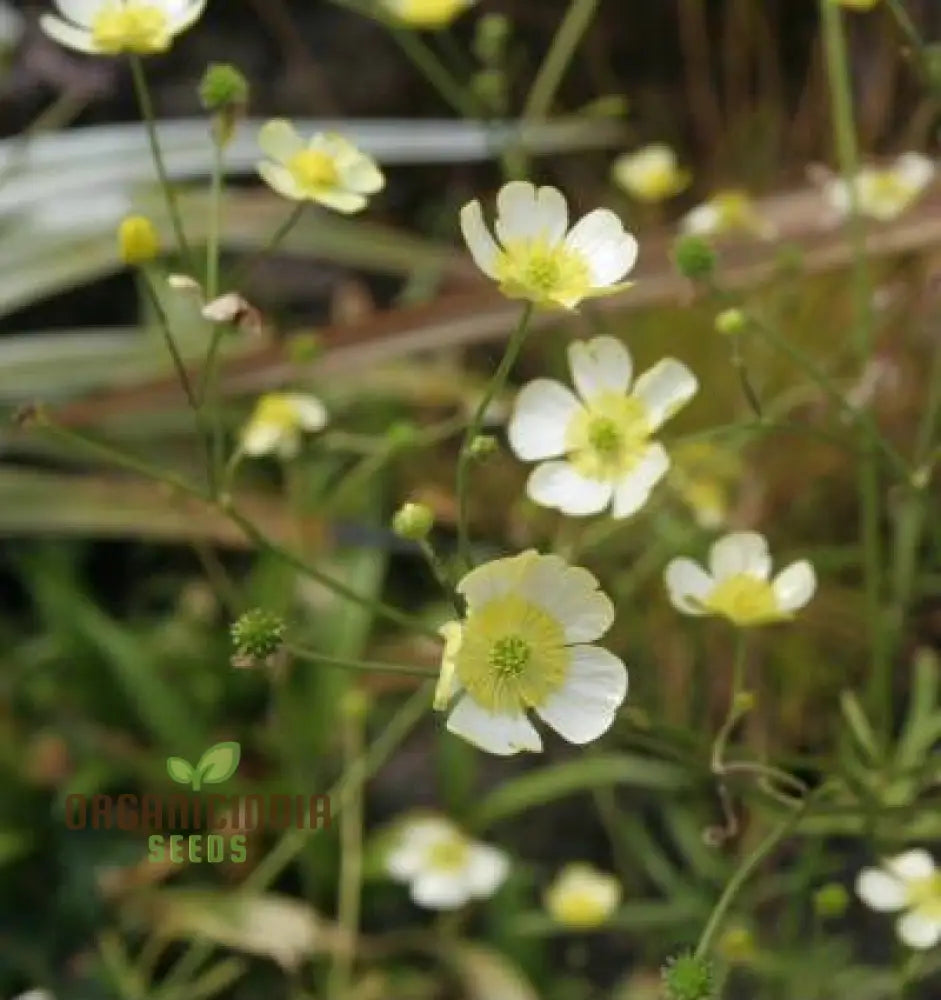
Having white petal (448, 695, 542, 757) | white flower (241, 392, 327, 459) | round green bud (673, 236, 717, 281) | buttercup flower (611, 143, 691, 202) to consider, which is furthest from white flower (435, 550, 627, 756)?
buttercup flower (611, 143, 691, 202)

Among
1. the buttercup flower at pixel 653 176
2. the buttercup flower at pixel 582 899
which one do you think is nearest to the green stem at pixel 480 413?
the buttercup flower at pixel 582 899

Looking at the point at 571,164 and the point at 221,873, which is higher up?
the point at 571,164

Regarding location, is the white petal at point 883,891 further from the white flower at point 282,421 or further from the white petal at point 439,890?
the white flower at point 282,421

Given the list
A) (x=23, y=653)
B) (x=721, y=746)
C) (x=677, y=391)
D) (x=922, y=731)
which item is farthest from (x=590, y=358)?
(x=23, y=653)

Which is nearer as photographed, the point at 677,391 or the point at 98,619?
the point at 677,391

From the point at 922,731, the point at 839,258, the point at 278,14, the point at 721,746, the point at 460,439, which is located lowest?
the point at 721,746

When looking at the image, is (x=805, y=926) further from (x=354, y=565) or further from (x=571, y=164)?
(x=571, y=164)

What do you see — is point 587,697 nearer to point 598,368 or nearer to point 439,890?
point 598,368
